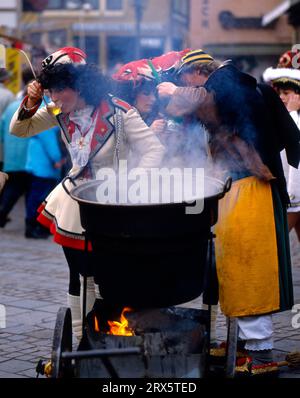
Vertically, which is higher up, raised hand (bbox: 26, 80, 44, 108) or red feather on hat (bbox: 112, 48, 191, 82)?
red feather on hat (bbox: 112, 48, 191, 82)

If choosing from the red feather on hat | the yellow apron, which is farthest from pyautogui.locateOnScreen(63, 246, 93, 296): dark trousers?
the red feather on hat

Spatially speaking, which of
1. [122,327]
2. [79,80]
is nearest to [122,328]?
[122,327]

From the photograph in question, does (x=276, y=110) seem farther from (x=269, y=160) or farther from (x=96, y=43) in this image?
(x=96, y=43)

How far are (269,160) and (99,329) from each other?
128cm

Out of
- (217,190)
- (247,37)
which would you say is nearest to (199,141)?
(217,190)

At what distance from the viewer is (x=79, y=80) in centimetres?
457

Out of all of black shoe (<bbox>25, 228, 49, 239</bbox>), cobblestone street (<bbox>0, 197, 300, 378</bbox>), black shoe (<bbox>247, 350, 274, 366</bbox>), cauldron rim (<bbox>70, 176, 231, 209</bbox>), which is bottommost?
cobblestone street (<bbox>0, 197, 300, 378</bbox>)

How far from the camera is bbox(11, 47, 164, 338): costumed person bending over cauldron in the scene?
458 cm

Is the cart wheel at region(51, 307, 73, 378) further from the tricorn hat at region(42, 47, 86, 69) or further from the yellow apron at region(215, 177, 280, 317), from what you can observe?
the tricorn hat at region(42, 47, 86, 69)

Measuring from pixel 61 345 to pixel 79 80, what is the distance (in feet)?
4.80

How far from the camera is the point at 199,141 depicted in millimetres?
4926

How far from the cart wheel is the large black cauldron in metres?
0.31

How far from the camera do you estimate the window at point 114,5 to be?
116 feet

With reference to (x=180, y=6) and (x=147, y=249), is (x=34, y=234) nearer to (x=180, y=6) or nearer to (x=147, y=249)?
(x=147, y=249)
